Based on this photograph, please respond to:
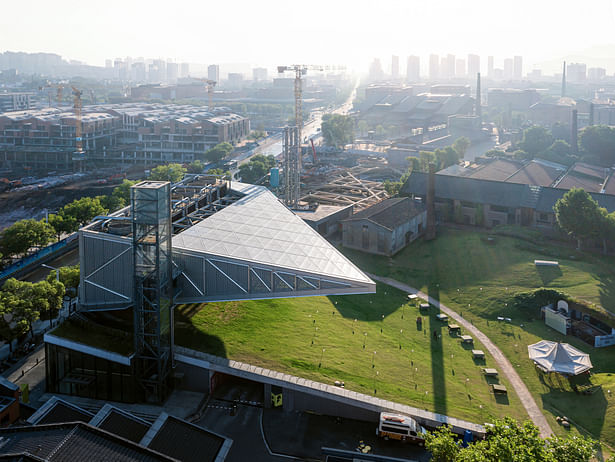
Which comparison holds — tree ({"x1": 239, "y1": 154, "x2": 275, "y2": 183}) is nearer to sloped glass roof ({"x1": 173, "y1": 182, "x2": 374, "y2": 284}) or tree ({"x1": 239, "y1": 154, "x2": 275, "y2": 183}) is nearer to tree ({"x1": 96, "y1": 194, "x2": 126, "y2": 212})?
tree ({"x1": 96, "y1": 194, "x2": 126, "y2": 212})

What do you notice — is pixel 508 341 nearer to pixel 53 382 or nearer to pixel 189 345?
pixel 189 345

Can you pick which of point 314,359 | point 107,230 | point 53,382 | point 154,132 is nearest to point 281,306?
point 314,359

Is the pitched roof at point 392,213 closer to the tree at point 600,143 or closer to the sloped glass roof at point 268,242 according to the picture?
the sloped glass roof at point 268,242

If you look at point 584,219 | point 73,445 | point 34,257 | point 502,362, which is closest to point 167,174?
point 34,257

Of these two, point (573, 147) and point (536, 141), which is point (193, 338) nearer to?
point (573, 147)

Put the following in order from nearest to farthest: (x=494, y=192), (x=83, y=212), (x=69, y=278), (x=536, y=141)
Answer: (x=69, y=278)
(x=83, y=212)
(x=494, y=192)
(x=536, y=141)

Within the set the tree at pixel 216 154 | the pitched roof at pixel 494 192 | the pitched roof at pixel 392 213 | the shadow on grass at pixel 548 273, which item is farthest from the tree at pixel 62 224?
the tree at pixel 216 154

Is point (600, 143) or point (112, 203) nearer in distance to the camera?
point (112, 203)
